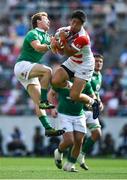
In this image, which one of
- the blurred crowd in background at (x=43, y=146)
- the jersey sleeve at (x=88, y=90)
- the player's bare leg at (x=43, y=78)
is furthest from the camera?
the blurred crowd in background at (x=43, y=146)

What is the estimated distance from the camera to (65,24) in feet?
113

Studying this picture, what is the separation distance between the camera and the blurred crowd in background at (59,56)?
3148cm

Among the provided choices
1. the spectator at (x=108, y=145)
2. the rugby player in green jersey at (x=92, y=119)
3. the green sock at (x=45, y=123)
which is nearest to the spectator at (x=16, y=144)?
the spectator at (x=108, y=145)

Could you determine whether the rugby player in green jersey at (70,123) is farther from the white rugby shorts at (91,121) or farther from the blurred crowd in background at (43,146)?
the blurred crowd in background at (43,146)

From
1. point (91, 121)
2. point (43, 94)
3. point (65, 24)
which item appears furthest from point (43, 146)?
point (43, 94)

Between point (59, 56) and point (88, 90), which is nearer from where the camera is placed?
point (88, 90)

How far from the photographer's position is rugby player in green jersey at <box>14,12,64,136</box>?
19.0 metres

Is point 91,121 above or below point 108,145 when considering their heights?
above

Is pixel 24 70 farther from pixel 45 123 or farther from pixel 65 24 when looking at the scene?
pixel 65 24

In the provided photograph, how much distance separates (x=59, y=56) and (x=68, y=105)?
13.3 metres

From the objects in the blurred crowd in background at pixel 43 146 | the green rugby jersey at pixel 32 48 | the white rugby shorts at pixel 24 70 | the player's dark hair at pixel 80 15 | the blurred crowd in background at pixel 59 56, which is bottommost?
the blurred crowd in background at pixel 43 146

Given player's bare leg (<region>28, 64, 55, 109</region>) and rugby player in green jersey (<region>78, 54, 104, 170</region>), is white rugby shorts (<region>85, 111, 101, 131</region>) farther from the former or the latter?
player's bare leg (<region>28, 64, 55, 109</region>)

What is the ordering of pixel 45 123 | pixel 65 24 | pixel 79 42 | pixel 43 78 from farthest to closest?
pixel 65 24
pixel 45 123
pixel 43 78
pixel 79 42

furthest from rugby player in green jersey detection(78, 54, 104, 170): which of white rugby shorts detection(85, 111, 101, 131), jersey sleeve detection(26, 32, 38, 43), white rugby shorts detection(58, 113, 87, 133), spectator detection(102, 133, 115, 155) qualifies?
spectator detection(102, 133, 115, 155)
